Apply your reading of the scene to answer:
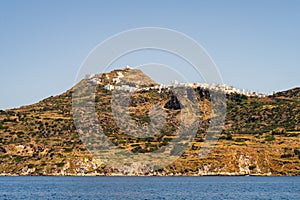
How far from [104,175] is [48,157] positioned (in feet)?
71.7

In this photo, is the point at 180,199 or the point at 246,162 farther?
the point at 246,162

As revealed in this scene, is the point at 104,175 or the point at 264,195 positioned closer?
the point at 264,195

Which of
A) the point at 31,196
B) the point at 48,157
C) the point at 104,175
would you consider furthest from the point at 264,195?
the point at 48,157

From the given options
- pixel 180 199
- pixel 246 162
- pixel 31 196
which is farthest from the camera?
pixel 246 162

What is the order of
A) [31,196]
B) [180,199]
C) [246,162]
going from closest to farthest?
1. [180,199]
2. [31,196]
3. [246,162]

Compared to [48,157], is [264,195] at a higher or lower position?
lower

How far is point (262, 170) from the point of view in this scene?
19288cm

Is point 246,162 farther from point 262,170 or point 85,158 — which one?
point 85,158

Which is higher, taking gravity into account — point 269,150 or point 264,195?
point 269,150

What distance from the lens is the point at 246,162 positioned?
631 ft

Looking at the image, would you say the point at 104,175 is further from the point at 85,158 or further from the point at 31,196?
the point at 31,196

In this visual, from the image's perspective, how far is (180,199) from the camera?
9788 centimetres

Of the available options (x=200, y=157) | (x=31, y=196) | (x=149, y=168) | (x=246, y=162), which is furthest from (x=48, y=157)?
(x=31, y=196)

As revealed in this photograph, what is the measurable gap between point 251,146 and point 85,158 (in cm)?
6081
